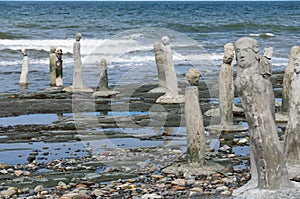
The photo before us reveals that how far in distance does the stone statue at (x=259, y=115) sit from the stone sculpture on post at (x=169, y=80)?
11.0 metres

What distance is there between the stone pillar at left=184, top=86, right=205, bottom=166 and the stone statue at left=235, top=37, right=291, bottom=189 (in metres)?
2.89

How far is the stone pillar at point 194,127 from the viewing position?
448 inches

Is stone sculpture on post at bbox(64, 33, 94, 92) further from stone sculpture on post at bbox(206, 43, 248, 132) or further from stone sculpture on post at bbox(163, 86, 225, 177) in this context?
stone sculpture on post at bbox(163, 86, 225, 177)

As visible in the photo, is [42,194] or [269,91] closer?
[269,91]

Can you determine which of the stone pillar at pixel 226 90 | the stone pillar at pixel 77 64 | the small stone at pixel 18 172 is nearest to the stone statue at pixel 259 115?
the small stone at pixel 18 172

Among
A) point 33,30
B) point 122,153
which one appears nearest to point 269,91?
point 122,153

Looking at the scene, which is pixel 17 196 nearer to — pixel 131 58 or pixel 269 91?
pixel 269 91

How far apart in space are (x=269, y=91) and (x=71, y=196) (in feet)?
11.3

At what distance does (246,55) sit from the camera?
8.34 meters

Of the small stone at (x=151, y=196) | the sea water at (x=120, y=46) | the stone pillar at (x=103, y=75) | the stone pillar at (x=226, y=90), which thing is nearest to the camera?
the small stone at (x=151, y=196)

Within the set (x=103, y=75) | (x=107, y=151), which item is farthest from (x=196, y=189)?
(x=103, y=75)

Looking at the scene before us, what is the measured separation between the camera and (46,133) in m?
15.8

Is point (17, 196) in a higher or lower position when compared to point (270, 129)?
lower

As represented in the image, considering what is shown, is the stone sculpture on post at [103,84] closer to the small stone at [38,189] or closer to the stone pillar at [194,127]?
the stone pillar at [194,127]
